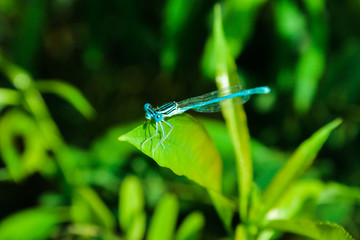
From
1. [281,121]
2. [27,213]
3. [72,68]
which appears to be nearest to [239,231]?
[27,213]

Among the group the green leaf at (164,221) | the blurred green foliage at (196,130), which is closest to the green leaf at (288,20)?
the blurred green foliage at (196,130)

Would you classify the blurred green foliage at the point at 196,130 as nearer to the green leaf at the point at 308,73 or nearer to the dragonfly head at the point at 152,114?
the green leaf at the point at 308,73

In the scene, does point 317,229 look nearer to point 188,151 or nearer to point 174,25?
point 188,151

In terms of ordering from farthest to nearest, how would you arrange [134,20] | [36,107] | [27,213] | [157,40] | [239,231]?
1. [157,40]
2. [134,20]
3. [36,107]
4. [27,213]
5. [239,231]

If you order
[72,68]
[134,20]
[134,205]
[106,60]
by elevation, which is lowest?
[134,205]

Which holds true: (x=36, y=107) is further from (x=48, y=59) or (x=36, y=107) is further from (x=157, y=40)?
(x=48, y=59)

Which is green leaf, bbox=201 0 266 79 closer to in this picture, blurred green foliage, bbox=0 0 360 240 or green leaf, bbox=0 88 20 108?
blurred green foliage, bbox=0 0 360 240
